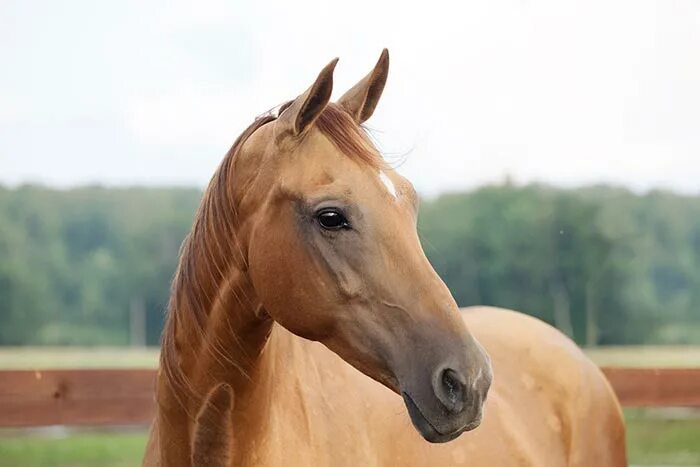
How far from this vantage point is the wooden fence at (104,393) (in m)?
4.80

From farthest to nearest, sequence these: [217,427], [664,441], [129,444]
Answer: [129,444] → [664,441] → [217,427]

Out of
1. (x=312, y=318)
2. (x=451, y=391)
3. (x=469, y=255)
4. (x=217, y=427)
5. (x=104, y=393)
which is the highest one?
(x=312, y=318)

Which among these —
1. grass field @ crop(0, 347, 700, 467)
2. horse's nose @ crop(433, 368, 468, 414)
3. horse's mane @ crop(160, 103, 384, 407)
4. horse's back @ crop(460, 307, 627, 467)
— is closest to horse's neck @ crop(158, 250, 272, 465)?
horse's mane @ crop(160, 103, 384, 407)

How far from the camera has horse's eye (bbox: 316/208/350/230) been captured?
1.92 metres

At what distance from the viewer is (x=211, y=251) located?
84.7 inches

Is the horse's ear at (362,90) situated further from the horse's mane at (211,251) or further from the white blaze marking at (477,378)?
the white blaze marking at (477,378)

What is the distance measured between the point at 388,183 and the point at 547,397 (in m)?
1.81

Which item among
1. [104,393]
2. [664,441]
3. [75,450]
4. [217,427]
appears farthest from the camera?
[75,450]

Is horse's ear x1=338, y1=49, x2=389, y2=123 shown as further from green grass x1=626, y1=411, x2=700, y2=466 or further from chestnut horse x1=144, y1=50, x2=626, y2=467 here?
green grass x1=626, y1=411, x2=700, y2=466

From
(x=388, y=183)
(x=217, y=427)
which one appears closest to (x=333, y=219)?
(x=388, y=183)

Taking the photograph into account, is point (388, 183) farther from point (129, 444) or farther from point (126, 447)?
point (126, 447)

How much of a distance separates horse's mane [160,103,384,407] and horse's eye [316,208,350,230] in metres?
0.18

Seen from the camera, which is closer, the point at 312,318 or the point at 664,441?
the point at 312,318

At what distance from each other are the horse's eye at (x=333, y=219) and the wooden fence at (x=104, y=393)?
332cm
